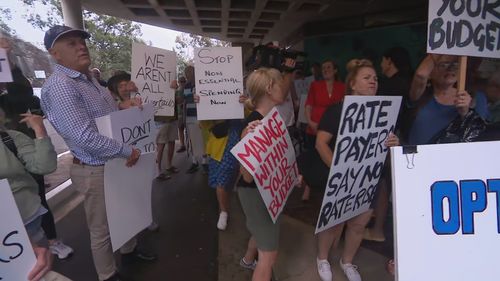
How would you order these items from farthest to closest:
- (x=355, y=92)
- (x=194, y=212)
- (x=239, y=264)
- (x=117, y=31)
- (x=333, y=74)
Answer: (x=117, y=31), (x=194, y=212), (x=333, y=74), (x=239, y=264), (x=355, y=92)

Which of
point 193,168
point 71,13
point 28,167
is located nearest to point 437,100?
point 28,167

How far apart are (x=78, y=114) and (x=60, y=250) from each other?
5.88 ft

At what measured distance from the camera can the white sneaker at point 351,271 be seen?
2512mm

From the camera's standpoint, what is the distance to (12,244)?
131 centimetres

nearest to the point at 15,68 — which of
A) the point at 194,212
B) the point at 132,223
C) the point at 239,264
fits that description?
the point at 132,223

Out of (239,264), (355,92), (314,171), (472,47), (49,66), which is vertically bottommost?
(239,264)

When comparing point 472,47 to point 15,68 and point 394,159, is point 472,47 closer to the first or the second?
point 394,159

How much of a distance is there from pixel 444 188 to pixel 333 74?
2.62 m

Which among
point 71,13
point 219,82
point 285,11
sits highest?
point 285,11

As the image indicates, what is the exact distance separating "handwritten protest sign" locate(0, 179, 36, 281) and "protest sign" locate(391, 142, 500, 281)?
1.59 meters

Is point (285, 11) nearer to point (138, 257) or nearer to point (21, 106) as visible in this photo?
point (21, 106)

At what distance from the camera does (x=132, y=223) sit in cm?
256

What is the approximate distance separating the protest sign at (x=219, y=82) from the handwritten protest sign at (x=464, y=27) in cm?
173

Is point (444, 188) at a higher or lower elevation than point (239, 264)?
higher
